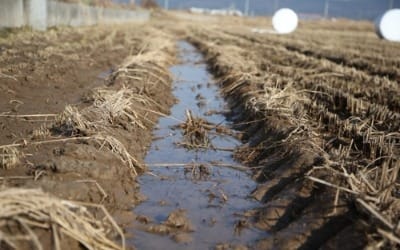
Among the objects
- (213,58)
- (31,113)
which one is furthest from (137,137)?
(213,58)

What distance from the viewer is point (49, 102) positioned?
Result: 7.34 metres

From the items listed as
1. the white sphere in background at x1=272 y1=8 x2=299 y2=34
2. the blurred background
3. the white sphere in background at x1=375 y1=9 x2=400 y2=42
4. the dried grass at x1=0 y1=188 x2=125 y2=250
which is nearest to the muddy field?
the dried grass at x1=0 y1=188 x2=125 y2=250

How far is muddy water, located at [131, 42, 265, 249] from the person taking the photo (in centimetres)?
382

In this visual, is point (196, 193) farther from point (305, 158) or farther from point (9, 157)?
point (9, 157)

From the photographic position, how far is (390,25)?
24797 mm

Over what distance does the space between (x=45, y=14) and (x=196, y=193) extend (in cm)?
1671

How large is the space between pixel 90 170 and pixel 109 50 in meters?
12.4

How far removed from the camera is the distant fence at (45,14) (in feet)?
52.5

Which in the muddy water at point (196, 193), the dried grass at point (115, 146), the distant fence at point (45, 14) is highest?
the distant fence at point (45, 14)

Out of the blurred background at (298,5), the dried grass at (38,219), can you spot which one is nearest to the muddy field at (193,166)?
the dried grass at (38,219)

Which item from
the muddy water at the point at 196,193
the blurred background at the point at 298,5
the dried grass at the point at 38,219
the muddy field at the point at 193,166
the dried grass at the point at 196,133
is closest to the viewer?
the dried grass at the point at 38,219

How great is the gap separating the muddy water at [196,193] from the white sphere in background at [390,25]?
65.7 feet

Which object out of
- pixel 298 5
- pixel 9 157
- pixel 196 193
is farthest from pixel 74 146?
pixel 298 5

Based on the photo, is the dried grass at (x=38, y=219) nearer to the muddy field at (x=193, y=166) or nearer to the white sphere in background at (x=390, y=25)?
the muddy field at (x=193, y=166)
